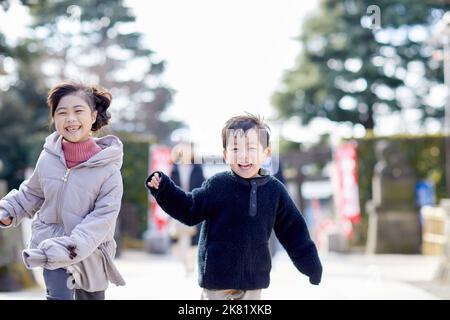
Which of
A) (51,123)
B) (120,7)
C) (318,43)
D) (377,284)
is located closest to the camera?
(51,123)

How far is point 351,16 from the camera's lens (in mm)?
19922

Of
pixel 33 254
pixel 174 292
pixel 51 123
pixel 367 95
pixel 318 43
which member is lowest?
pixel 174 292

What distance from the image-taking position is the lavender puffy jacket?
355cm

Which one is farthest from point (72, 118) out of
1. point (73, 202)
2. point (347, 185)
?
point (347, 185)

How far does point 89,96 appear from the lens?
3857 mm

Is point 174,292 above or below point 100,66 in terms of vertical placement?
below

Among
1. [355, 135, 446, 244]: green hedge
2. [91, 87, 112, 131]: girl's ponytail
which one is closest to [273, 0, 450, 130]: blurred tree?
[355, 135, 446, 244]: green hedge

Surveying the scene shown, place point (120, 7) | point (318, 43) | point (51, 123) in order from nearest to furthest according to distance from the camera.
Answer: point (51, 123)
point (120, 7)
point (318, 43)

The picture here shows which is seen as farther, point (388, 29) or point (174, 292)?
point (388, 29)

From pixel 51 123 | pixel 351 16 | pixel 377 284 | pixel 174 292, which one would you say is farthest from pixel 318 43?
pixel 51 123

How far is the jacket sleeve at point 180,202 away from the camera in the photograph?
11.9ft

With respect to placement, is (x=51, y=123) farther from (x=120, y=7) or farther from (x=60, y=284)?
(x=120, y=7)
